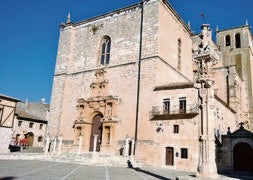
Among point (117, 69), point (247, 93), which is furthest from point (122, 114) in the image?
point (247, 93)

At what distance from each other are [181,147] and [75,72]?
551 inches

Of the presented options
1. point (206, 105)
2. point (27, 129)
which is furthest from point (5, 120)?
point (206, 105)

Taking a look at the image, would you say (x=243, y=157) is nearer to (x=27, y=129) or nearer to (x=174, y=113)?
(x=174, y=113)

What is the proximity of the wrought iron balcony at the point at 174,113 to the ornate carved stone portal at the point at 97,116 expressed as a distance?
381cm

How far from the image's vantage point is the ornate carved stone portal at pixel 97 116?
22.4 meters

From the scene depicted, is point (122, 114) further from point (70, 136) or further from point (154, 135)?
point (70, 136)

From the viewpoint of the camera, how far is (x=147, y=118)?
66.1 ft

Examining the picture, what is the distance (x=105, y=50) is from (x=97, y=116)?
22.2ft

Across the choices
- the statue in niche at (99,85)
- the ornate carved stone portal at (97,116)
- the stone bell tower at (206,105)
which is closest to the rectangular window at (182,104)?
the ornate carved stone portal at (97,116)

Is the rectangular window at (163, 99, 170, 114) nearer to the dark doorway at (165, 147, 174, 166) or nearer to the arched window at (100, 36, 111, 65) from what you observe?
the dark doorway at (165, 147, 174, 166)

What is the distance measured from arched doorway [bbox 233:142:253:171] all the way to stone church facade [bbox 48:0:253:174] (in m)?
1.54

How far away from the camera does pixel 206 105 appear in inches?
408

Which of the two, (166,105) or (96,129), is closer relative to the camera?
(166,105)

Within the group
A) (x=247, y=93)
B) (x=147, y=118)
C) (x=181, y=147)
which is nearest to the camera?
(x=181, y=147)
